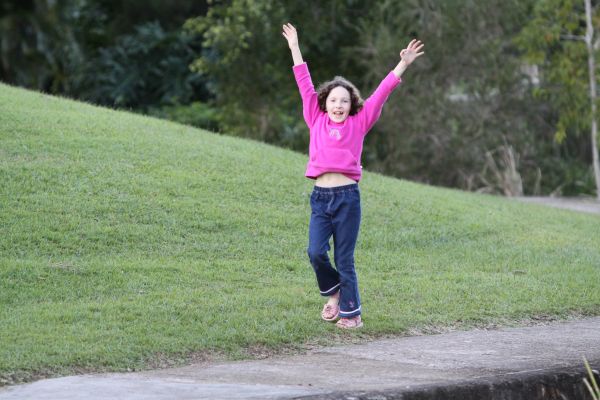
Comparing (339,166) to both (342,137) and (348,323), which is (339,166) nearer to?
(342,137)

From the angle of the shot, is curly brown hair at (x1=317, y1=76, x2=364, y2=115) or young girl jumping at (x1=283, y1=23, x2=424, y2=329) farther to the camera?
curly brown hair at (x1=317, y1=76, x2=364, y2=115)

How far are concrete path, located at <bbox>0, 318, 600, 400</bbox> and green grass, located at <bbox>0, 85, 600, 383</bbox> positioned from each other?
0.45 meters

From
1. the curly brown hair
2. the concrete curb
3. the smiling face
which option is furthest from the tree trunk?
the concrete curb

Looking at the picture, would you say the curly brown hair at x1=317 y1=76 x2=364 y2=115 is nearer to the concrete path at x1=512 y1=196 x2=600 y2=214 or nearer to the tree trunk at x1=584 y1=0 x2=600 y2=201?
the concrete path at x1=512 y1=196 x2=600 y2=214

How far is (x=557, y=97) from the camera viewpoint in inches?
817

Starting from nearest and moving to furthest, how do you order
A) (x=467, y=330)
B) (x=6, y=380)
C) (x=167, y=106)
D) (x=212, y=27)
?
(x=6, y=380) → (x=467, y=330) → (x=212, y=27) → (x=167, y=106)

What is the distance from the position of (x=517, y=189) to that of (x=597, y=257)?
357 inches

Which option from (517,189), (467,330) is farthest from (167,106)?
(467,330)

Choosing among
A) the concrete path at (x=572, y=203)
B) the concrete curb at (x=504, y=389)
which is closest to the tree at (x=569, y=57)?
the concrete path at (x=572, y=203)

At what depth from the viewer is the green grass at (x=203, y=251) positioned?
7.64 metres

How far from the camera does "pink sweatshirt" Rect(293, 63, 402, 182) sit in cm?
767

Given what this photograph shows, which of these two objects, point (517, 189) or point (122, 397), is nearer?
point (122, 397)

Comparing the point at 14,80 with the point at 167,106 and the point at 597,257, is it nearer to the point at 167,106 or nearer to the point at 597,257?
the point at 167,106

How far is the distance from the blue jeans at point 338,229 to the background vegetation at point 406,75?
1318cm
